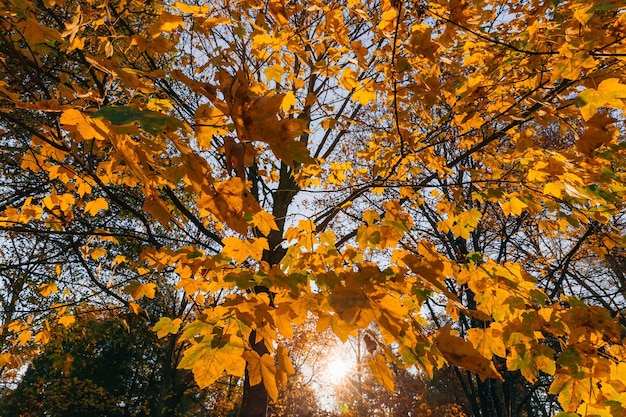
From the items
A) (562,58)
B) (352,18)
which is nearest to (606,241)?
(562,58)

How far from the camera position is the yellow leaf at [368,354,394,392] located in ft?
→ 5.11

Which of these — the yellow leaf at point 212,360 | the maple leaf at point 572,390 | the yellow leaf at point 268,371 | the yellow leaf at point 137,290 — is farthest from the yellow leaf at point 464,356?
the yellow leaf at point 137,290

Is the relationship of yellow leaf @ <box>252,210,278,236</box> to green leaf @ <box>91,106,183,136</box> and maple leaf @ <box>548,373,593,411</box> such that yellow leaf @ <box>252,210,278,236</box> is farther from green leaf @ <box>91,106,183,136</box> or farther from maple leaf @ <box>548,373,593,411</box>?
maple leaf @ <box>548,373,593,411</box>

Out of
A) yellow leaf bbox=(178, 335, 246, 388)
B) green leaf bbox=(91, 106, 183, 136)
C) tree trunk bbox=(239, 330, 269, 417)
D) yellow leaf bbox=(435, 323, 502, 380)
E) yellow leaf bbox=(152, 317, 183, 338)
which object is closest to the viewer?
green leaf bbox=(91, 106, 183, 136)

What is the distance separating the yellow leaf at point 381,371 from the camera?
156 cm

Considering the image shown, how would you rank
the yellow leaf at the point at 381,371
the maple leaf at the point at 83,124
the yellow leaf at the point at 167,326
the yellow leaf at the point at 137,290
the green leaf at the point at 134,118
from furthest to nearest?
1. the yellow leaf at the point at 137,290
2. the yellow leaf at the point at 167,326
3. the yellow leaf at the point at 381,371
4. the maple leaf at the point at 83,124
5. the green leaf at the point at 134,118

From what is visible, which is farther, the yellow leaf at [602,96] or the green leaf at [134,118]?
the yellow leaf at [602,96]

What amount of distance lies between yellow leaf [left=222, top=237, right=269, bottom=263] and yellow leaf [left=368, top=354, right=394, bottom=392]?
75cm

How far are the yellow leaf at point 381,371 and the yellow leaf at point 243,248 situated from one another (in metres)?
0.75

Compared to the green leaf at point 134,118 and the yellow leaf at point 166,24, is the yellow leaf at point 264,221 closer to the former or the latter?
the green leaf at point 134,118

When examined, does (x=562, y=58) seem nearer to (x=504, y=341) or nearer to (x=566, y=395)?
(x=504, y=341)

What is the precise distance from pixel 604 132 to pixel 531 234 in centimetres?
853

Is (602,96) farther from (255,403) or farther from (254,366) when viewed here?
(255,403)

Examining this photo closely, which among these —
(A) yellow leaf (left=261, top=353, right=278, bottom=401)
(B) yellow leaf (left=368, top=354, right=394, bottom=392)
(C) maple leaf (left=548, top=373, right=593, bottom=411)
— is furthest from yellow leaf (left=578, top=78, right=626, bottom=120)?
(A) yellow leaf (left=261, top=353, right=278, bottom=401)
